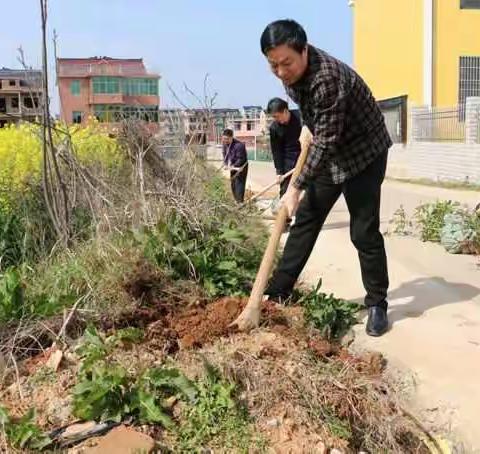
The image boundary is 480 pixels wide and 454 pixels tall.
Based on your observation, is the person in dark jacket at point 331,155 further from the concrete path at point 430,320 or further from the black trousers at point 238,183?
the black trousers at point 238,183

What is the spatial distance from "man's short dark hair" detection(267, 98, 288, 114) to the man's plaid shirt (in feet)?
11.3

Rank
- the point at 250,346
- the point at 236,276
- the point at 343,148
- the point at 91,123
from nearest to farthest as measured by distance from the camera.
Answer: the point at 250,346 < the point at 343,148 < the point at 236,276 < the point at 91,123

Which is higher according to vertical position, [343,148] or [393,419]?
[343,148]

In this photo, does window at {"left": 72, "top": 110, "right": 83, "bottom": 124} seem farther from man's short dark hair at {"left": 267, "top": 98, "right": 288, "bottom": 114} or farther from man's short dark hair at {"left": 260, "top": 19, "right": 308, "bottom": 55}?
man's short dark hair at {"left": 260, "top": 19, "right": 308, "bottom": 55}

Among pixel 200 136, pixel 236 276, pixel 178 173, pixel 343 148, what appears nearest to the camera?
pixel 343 148

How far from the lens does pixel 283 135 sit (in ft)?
26.0

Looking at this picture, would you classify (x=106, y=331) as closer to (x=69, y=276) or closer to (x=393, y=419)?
(x=69, y=276)

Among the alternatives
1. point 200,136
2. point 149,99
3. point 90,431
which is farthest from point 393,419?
point 149,99

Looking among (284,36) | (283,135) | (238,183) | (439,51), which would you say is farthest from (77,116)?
(439,51)

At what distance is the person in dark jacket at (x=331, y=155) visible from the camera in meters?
3.76

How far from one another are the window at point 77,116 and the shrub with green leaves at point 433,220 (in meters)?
3.91

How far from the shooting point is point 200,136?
23.5ft

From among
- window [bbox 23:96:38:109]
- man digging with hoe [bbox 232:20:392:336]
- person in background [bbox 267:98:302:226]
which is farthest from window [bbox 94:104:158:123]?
man digging with hoe [bbox 232:20:392:336]

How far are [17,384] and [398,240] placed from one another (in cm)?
523
